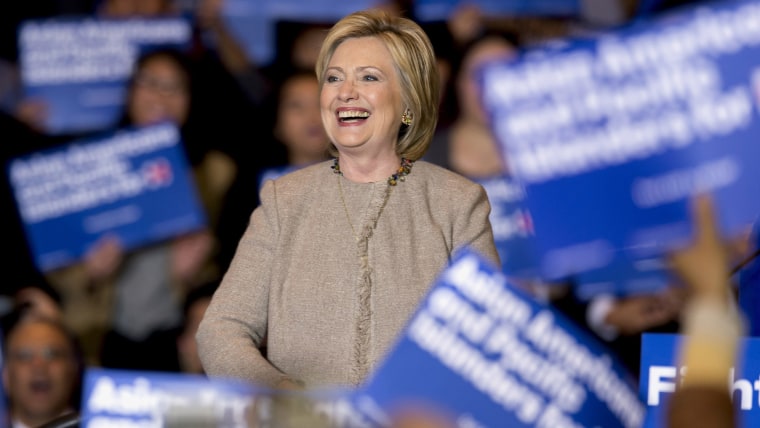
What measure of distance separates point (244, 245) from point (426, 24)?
300 centimetres

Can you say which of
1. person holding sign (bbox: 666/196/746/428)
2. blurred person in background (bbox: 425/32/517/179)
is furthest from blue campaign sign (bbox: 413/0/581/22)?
person holding sign (bbox: 666/196/746/428)

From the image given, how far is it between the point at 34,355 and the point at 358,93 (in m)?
2.83

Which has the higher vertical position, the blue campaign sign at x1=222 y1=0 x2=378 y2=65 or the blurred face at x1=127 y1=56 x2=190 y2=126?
the blue campaign sign at x1=222 y1=0 x2=378 y2=65

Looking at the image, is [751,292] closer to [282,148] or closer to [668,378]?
[668,378]

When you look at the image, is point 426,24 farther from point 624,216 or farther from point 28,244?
point 624,216

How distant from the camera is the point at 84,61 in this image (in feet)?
17.1

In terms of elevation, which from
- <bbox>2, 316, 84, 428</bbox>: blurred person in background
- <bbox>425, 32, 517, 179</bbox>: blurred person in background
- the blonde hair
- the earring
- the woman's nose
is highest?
<bbox>425, 32, 517, 179</bbox>: blurred person in background

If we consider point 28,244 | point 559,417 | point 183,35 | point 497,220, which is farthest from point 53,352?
point 559,417

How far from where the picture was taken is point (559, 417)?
5.11ft

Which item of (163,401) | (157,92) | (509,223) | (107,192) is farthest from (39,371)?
(163,401)

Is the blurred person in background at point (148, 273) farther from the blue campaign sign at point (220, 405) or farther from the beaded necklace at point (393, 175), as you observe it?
the blue campaign sign at point (220, 405)

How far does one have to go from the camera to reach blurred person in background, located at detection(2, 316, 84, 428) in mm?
4703

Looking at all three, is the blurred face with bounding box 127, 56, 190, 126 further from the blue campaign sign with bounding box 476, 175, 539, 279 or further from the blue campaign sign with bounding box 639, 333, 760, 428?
the blue campaign sign with bounding box 639, 333, 760, 428

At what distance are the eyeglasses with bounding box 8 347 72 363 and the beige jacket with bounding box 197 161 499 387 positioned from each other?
2557 mm
